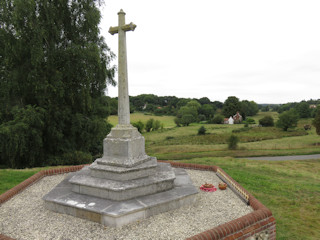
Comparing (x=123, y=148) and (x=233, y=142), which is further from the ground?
(x=123, y=148)

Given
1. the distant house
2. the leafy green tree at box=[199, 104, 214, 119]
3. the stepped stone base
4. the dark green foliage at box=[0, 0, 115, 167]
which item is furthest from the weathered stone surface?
the leafy green tree at box=[199, 104, 214, 119]

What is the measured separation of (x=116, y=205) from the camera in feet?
19.7

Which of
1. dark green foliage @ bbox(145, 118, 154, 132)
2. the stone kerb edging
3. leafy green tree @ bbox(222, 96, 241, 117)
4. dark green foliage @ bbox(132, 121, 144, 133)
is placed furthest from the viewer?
leafy green tree @ bbox(222, 96, 241, 117)

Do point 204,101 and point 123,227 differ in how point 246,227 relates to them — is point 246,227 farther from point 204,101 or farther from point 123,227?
point 204,101

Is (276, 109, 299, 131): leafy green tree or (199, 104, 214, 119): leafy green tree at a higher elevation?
(199, 104, 214, 119): leafy green tree

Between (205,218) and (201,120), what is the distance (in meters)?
77.1

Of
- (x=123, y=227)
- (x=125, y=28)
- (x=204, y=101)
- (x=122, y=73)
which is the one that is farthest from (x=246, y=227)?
(x=204, y=101)

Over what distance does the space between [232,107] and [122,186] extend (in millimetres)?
75302

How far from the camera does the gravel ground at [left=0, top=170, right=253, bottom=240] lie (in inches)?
203

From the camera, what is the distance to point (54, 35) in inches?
595

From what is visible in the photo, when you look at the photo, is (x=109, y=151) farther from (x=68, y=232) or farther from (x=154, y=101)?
(x=154, y=101)

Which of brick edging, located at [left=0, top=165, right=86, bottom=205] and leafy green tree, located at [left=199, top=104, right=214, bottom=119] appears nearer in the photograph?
brick edging, located at [left=0, top=165, right=86, bottom=205]

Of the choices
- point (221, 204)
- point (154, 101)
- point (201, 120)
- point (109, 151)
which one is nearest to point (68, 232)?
point (109, 151)

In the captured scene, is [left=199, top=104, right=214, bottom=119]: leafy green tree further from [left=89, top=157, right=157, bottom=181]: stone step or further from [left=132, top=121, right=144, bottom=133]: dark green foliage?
[left=89, top=157, right=157, bottom=181]: stone step
